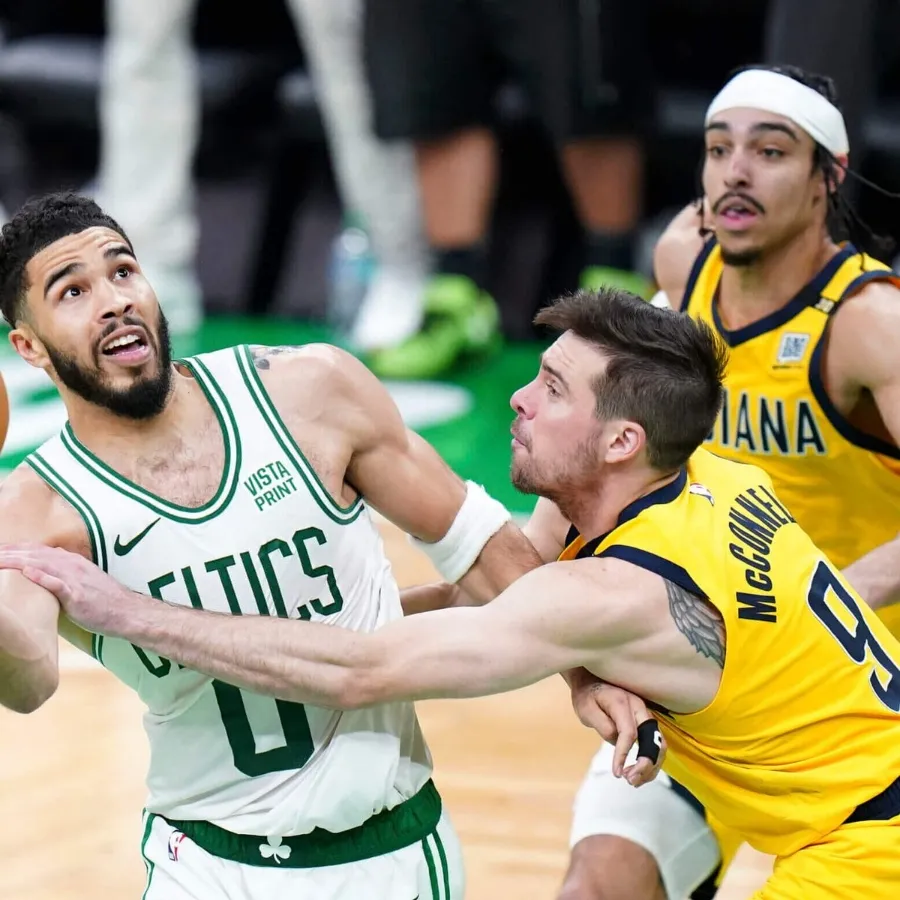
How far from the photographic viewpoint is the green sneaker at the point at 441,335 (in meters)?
8.72

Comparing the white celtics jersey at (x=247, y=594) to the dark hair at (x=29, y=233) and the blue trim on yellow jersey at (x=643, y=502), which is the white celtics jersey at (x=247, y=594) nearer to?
the dark hair at (x=29, y=233)

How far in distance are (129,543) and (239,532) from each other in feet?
0.69

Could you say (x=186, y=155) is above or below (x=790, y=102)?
above

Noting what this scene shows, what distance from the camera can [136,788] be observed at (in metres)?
5.53

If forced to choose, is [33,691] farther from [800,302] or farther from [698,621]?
[800,302]

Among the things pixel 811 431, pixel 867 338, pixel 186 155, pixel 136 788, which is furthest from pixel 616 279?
pixel 867 338

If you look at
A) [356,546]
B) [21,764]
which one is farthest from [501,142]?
[356,546]

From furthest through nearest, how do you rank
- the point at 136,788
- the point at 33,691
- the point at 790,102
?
the point at 136,788 < the point at 790,102 < the point at 33,691

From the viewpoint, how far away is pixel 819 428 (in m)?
4.55

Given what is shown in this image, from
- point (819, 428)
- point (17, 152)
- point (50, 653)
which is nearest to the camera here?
point (50, 653)

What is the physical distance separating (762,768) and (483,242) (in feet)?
18.3

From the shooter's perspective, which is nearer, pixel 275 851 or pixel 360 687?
pixel 360 687

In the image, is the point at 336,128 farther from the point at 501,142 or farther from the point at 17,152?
the point at 17,152

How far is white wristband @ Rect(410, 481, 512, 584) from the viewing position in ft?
12.4
